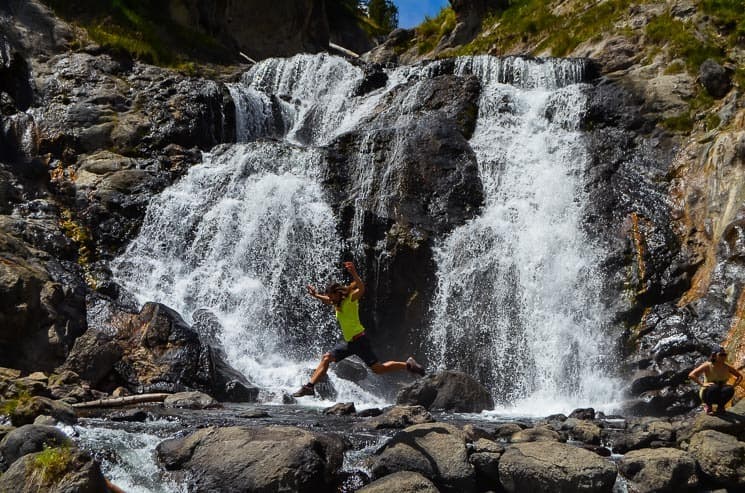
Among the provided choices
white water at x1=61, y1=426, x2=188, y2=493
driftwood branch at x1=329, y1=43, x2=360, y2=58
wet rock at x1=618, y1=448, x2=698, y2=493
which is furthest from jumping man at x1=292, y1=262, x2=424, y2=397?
driftwood branch at x1=329, y1=43, x2=360, y2=58

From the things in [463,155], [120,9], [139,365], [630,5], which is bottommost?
[139,365]

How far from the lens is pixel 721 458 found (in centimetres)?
917

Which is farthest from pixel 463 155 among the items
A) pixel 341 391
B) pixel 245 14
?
pixel 245 14

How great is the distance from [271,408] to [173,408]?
2050mm

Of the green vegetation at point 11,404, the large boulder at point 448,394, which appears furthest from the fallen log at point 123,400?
the large boulder at point 448,394

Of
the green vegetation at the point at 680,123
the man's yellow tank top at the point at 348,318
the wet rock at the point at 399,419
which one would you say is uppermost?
the green vegetation at the point at 680,123

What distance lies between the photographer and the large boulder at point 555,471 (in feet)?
28.2

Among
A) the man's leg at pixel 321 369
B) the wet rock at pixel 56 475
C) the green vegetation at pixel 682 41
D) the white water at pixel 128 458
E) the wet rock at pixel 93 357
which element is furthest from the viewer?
the green vegetation at pixel 682 41

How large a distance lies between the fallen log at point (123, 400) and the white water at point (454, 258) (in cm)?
389

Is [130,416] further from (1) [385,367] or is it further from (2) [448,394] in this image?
(2) [448,394]

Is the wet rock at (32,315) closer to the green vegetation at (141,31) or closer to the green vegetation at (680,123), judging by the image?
the green vegetation at (141,31)

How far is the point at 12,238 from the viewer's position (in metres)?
17.8

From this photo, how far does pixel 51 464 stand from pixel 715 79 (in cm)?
2149

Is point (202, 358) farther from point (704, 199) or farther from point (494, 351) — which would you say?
point (704, 199)
